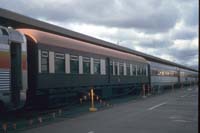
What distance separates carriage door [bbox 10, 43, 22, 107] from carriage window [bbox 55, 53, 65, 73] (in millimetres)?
4765

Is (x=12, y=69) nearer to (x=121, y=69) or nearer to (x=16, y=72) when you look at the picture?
(x=16, y=72)

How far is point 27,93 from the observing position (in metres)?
18.0

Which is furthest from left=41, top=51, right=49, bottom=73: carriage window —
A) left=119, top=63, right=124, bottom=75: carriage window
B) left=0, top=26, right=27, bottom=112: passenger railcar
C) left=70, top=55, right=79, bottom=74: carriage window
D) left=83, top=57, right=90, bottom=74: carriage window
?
left=119, top=63, right=124, bottom=75: carriage window

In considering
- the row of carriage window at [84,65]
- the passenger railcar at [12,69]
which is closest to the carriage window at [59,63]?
the row of carriage window at [84,65]

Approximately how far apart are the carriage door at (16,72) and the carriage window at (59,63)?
15.6ft

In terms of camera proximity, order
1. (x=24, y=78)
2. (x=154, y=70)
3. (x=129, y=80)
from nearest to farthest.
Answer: (x=24, y=78) < (x=129, y=80) < (x=154, y=70)

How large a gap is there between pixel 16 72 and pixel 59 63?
17.7 feet

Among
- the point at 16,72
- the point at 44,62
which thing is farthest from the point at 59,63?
the point at 16,72

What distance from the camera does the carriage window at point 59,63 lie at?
2109 cm

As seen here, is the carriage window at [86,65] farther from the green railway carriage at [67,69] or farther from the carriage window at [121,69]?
the carriage window at [121,69]

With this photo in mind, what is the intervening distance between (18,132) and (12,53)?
11.4 ft

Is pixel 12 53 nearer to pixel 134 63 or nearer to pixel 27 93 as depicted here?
pixel 27 93

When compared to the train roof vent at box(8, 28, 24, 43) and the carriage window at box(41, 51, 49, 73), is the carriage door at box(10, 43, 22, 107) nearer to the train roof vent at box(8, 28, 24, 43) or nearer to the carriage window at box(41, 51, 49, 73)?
the train roof vent at box(8, 28, 24, 43)

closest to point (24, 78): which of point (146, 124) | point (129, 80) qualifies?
point (146, 124)
